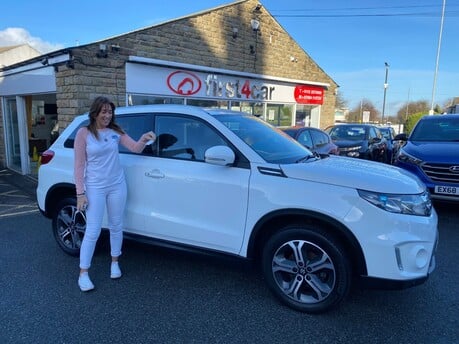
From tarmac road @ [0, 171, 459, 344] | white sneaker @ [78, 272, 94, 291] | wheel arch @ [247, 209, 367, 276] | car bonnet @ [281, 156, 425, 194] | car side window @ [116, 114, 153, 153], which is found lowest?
tarmac road @ [0, 171, 459, 344]

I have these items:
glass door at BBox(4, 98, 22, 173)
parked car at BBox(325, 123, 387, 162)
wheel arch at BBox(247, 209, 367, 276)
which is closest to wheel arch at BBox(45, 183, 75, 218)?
wheel arch at BBox(247, 209, 367, 276)

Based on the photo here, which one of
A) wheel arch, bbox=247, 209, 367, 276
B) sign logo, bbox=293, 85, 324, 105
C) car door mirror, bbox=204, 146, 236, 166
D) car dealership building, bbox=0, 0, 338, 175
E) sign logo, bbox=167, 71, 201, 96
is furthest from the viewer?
sign logo, bbox=293, 85, 324, 105

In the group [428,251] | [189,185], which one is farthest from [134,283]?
[428,251]

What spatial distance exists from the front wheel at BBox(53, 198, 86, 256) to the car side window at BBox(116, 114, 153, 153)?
3.28 ft

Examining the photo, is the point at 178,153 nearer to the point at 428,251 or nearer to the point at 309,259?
the point at 309,259

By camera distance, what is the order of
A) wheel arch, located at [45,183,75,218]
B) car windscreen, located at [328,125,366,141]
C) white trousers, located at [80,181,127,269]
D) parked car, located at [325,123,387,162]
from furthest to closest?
car windscreen, located at [328,125,366,141], parked car, located at [325,123,387,162], wheel arch, located at [45,183,75,218], white trousers, located at [80,181,127,269]

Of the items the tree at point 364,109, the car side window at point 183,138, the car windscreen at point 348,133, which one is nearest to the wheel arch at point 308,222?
the car side window at point 183,138

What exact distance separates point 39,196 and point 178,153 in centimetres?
205

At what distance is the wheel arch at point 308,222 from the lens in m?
2.80

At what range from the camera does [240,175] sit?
3.15 metres

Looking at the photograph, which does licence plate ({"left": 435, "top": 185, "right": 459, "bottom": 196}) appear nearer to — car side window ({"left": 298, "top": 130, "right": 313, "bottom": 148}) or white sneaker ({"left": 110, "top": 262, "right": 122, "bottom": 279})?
car side window ({"left": 298, "top": 130, "right": 313, "bottom": 148})

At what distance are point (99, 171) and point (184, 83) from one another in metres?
7.15

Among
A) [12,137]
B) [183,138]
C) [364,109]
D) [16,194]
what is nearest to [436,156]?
[183,138]

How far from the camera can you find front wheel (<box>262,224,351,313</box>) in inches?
114
